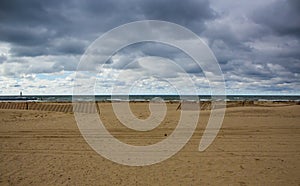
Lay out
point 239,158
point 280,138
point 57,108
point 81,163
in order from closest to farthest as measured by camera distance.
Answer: point 81,163
point 239,158
point 280,138
point 57,108

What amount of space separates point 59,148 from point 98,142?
1.68 m

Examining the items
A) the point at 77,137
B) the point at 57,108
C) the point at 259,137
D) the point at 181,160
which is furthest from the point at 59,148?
the point at 57,108

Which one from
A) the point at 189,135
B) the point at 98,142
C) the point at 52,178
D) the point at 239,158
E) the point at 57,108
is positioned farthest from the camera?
the point at 57,108

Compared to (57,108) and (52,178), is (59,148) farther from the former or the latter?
(57,108)

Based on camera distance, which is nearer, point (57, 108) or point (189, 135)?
point (189, 135)

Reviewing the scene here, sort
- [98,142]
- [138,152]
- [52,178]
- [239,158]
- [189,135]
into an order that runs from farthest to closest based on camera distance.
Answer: [189,135], [98,142], [138,152], [239,158], [52,178]

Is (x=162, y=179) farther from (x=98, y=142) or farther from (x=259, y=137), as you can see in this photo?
(x=259, y=137)

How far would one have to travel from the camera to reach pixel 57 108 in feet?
110

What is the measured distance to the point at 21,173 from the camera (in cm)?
754

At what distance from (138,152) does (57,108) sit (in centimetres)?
2516

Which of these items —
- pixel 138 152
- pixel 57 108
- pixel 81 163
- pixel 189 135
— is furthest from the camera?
pixel 57 108

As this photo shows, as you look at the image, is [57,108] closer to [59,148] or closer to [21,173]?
[59,148]

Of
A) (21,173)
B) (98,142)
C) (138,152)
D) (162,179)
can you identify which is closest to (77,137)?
(98,142)

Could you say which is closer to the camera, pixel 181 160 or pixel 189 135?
pixel 181 160
